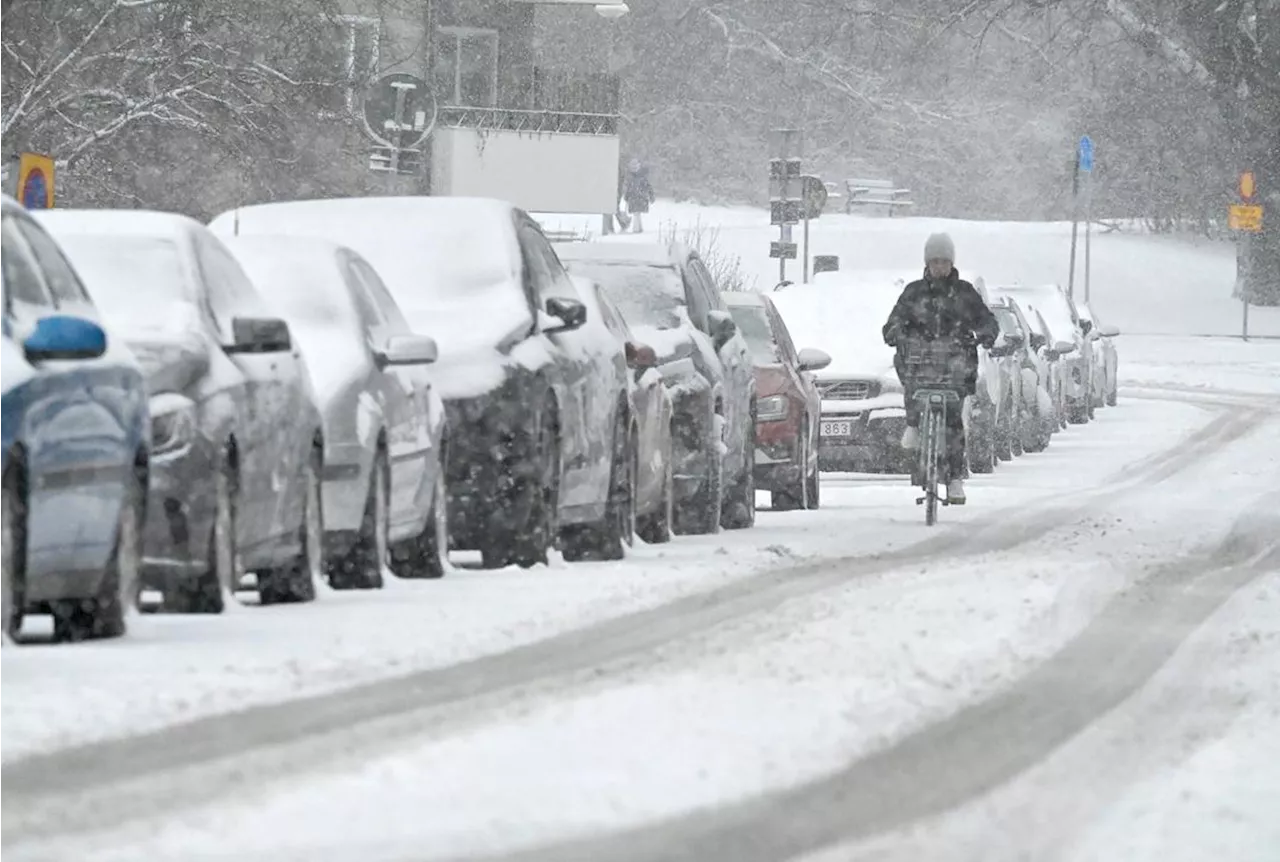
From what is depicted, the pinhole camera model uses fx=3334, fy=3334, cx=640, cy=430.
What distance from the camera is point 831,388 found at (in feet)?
83.4

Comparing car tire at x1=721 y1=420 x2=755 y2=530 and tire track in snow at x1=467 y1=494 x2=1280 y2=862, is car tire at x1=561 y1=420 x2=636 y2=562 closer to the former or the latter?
car tire at x1=721 y1=420 x2=755 y2=530

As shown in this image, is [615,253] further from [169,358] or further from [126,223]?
[169,358]

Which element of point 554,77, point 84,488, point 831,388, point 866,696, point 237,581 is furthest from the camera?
point 554,77

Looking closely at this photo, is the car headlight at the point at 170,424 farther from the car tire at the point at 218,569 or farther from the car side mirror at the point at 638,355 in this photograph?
the car side mirror at the point at 638,355

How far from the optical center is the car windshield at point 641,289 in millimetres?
18172

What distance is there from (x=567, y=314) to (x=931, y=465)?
4.79 metres

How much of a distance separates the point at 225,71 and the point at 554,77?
81.7 feet

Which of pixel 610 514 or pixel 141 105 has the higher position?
pixel 141 105

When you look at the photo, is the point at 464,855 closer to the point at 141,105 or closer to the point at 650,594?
the point at 650,594

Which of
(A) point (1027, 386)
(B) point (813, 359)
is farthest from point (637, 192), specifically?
(B) point (813, 359)

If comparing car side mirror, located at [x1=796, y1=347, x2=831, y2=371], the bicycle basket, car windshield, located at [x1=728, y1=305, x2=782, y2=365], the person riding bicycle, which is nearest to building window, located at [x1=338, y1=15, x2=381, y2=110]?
car windshield, located at [x1=728, y1=305, x2=782, y2=365]

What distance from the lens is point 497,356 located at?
549 inches

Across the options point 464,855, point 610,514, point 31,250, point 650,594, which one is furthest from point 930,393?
point 464,855

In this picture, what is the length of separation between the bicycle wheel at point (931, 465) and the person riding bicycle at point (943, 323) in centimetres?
18
